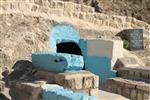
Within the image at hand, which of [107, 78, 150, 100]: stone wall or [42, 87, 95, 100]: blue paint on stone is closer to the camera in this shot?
[42, 87, 95, 100]: blue paint on stone

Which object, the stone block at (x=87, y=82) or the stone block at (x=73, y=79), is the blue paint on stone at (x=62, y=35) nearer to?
the stone block at (x=73, y=79)

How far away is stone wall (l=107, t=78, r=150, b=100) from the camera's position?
31.3ft

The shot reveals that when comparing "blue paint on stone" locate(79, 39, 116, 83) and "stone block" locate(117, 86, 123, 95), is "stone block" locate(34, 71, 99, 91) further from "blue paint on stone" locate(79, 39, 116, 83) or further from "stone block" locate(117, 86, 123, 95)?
"blue paint on stone" locate(79, 39, 116, 83)

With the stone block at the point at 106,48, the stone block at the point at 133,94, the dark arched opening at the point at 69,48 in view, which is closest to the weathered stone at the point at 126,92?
the stone block at the point at 133,94

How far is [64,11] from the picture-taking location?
16.3 m

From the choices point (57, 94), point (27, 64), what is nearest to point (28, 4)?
point (27, 64)

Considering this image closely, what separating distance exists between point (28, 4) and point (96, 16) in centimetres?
465

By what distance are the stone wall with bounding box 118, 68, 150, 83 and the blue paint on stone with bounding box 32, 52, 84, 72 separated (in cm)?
270

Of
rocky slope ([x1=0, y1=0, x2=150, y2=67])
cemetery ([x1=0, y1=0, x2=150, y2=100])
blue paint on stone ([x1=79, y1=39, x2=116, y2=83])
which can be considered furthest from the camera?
blue paint on stone ([x1=79, y1=39, x2=116, y2=83])

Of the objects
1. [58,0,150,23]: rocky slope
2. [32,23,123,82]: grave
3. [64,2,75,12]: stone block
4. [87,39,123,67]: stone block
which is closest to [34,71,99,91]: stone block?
[32,23,123,82]: grave

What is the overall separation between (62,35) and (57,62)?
409cm

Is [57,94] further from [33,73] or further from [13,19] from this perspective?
[13,19]

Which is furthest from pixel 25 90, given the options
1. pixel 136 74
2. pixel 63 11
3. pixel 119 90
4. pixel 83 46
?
pixel 63 11

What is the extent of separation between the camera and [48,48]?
11.2 m
